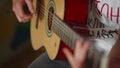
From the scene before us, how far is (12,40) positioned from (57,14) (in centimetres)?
83

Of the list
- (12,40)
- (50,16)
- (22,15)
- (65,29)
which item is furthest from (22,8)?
(12,40)

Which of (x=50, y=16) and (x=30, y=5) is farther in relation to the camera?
(x=30, y=5)

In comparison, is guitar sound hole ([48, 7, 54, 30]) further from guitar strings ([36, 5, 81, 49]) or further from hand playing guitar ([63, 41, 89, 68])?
hand playing guitar ([63, 41, 89, 68])

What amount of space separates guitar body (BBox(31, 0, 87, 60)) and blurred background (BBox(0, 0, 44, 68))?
22.1 inches

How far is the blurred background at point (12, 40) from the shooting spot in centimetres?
176

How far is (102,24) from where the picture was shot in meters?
0.94

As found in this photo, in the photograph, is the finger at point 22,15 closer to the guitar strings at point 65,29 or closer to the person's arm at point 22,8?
the person's arm at point 22,8

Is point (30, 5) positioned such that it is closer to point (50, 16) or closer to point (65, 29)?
point (50, 16)

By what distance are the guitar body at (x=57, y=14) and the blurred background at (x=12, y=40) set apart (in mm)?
561

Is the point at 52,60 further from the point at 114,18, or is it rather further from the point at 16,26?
the point at 16,26

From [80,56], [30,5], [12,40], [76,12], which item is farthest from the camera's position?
[12,40]

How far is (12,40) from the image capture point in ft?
5.80

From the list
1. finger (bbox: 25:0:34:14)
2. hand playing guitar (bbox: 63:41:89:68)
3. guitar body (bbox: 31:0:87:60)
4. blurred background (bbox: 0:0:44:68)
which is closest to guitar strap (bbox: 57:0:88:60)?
guitar body (bbox: 31:0:87:60)

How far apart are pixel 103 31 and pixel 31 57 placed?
2.93ft
